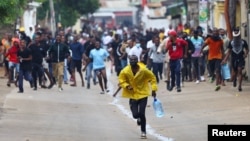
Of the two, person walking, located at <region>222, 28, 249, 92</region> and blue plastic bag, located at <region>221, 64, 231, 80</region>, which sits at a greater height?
person walking, located at <region>222, 28, 249, 92</region>

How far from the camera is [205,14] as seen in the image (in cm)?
3944

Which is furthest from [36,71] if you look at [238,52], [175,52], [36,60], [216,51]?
[238,52]

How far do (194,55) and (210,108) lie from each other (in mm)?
9370

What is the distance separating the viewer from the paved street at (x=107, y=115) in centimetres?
1916

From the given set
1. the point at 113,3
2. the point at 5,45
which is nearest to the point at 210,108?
the point at 5,45

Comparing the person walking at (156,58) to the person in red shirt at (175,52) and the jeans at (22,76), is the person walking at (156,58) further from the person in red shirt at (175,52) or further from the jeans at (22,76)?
the jeans at (22,76)

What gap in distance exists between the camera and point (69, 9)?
213 feet

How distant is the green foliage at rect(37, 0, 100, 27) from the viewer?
6266cm

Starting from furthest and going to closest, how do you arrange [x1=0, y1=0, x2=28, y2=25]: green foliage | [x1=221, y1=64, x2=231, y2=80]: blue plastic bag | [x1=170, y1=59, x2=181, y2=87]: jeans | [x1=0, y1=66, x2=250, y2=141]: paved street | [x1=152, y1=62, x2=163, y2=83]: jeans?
1. [x1=152, y1=62, x2=163, y2=83]: jeans
2. [x1=221, y1=64, x2=231, y2=80]: blue plastic bag
3. [x1=170, y1=59, x2=181, y2=87]: jeans
4. [x1=0, y1=0, x2=28, y2=25]: green foliage
5. [x1=0, y1=66, x2=250, y2=141]: paved street

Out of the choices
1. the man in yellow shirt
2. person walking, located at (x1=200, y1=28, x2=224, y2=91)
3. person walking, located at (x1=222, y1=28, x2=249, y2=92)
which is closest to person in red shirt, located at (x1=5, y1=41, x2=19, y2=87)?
person walking, located at (x1=200, y1=28, x2=224, y2=91)

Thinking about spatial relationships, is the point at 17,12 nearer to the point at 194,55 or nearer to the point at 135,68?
the point at 135,68

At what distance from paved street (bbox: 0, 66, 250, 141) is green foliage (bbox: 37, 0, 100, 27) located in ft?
104

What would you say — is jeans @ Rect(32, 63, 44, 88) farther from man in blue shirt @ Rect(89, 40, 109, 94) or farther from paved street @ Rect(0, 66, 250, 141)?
man in blue shirt @ Rect(89, 40, 109, 94)

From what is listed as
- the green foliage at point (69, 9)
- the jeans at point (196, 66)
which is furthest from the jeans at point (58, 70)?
the green foliage at point (69, 9)
